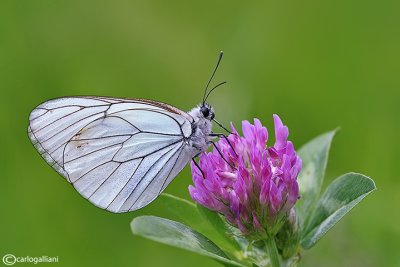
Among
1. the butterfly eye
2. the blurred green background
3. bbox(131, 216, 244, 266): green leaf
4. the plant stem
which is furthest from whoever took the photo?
the blurred green background

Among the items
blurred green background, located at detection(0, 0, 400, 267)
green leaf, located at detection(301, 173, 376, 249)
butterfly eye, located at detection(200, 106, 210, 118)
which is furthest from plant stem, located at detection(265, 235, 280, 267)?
blurred green background, located at detection(0, 0, 400, 267)

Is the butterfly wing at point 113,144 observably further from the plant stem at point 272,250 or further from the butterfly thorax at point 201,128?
the plant stem at point 272,250

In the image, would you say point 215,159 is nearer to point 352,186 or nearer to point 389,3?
point 352,186

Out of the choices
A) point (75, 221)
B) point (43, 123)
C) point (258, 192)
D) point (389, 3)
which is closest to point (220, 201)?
point (258, 192)

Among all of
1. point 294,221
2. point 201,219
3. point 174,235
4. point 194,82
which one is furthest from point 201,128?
point 194,82

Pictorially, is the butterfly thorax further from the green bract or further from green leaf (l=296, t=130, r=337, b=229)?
green leaf (l=296, t=130, r=337, b=229)
